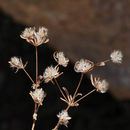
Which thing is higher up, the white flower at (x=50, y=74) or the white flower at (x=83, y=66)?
the white flower at (x=83, y=66)

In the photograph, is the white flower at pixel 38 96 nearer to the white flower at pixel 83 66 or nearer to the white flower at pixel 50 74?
the white flower at pixel 50 74

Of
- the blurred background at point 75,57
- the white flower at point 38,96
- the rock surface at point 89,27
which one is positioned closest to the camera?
the white flower at point 38,96

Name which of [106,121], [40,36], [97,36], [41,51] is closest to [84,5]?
[97,36]

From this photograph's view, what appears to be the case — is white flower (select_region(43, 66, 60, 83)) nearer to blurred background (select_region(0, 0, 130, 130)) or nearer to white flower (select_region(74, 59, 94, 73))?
white flower (select_region(74, 59, 94, 73))

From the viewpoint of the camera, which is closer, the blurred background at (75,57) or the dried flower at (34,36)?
the dried flower at (34,36)

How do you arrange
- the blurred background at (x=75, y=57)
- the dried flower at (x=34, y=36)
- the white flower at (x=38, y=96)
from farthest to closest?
the blurred background at (x=75, y=57), the dried flower at (x=34, y=36), the white flower at (x=38, y=96)

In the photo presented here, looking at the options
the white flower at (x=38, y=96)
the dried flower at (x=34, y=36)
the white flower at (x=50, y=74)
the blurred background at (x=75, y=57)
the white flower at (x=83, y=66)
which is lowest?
the white flower at (x=38, y=96)

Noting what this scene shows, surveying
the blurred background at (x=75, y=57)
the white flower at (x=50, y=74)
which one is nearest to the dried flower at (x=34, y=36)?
the white flower at (x=50, y=74)

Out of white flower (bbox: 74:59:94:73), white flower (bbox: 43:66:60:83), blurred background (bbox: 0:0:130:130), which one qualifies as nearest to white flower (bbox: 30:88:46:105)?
white flower (bbox: 43:66:60:83)
